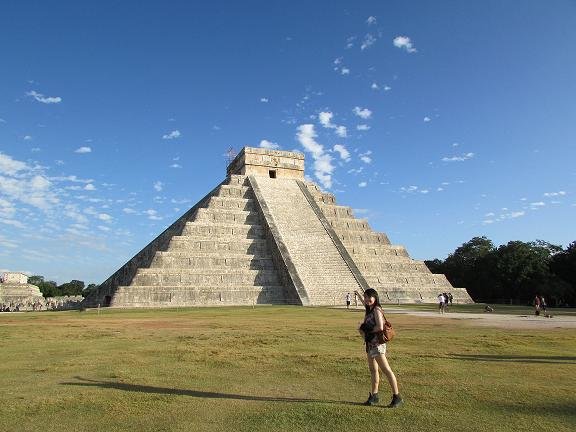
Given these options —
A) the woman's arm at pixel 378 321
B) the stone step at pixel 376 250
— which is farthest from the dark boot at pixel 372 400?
the stone step at pixel 376 250

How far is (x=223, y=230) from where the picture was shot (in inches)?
1304

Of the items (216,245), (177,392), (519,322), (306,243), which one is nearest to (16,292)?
(216,245)

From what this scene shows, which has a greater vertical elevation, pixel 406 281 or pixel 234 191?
pixel 234 191

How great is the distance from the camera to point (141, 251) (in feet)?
134

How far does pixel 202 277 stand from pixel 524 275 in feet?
109

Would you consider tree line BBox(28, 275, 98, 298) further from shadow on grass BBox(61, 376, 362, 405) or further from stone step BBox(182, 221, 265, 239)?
shadow on grass BBox(61, 376, 362, 405)

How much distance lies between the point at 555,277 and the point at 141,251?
39438 millimetres

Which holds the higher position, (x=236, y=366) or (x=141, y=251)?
(x=141, y=251)

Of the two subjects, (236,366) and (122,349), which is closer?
(236,366)

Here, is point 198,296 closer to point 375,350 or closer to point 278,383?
point 278,383

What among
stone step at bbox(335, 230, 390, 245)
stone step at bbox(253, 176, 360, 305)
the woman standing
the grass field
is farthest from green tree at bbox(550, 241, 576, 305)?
the woman standing

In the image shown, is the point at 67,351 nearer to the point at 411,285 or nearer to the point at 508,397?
the point at 508,397

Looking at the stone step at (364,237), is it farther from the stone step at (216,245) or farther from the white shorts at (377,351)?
the white shorts at (377,351)

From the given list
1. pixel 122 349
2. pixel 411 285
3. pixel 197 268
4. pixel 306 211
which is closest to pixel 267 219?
pixel 306 211
